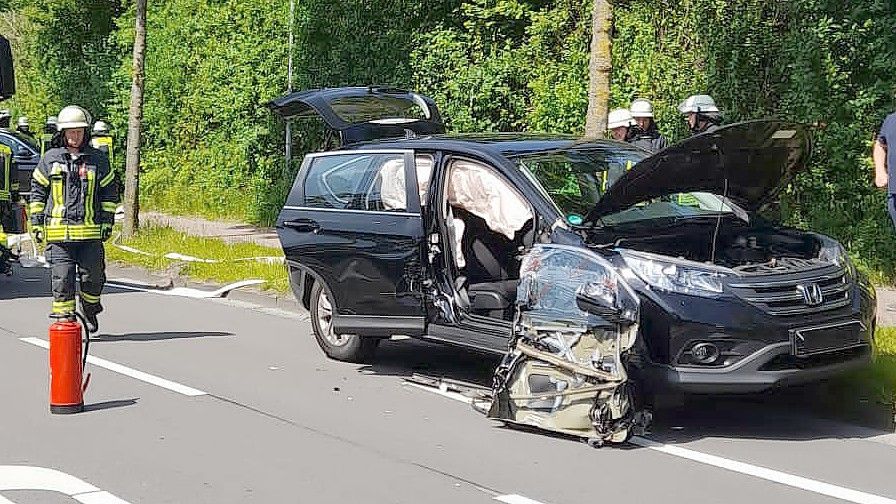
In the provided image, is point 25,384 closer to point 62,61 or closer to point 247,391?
point 247,391

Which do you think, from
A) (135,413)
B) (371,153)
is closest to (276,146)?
(371,153)

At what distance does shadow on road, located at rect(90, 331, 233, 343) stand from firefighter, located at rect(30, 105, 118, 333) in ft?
2.64

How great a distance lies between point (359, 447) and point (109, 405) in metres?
2.09

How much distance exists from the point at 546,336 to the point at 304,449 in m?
1.52

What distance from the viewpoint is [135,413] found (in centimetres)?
853

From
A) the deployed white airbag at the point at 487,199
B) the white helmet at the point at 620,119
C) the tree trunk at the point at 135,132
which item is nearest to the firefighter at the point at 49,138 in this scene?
the tree trunk at the point at 135,132

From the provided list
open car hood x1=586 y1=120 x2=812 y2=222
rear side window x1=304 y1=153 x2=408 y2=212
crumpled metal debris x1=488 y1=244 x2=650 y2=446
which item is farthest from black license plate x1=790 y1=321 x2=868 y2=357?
rear side window x1=304 y1=153 x2=408 y2=212

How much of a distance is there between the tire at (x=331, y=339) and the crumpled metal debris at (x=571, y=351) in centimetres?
239

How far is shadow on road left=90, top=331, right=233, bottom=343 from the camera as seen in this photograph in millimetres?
11664

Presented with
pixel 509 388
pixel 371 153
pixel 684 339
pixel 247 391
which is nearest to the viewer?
pixel 684 339

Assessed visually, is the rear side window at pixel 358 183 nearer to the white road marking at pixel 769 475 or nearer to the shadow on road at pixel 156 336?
the shadow on road at pixel 156 336

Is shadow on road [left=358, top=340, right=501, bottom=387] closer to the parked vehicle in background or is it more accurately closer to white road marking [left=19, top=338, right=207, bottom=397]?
white road marking [left=19, top=338, right=207, bottom=397]

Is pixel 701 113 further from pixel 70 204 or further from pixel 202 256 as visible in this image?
pixel 202 256

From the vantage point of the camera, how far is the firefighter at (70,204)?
10859 mm
